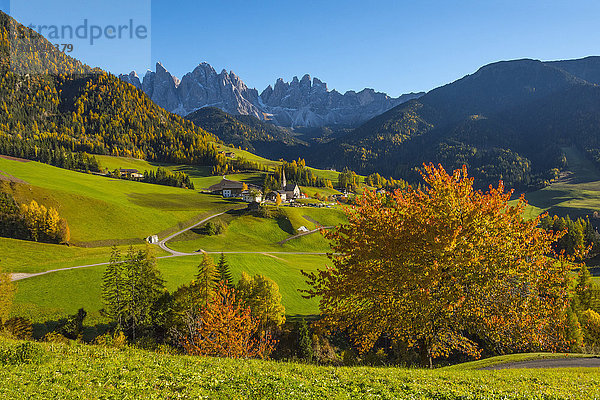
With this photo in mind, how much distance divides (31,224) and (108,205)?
27.1 m

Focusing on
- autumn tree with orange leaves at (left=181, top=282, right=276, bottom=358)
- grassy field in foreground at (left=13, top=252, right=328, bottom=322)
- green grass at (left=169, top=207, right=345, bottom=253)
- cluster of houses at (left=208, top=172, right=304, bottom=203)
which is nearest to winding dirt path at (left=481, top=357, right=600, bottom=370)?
autumn tree with orange leaves at (left=181, top=282, right=276, bottom=358)

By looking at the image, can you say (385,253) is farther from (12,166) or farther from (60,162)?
(60,162)

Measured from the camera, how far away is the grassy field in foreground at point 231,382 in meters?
11.1

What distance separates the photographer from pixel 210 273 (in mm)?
49438

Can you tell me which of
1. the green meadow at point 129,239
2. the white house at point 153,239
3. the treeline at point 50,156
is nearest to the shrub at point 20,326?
the green meadow at point 129,239

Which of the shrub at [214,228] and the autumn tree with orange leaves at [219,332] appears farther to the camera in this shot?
the shrub at [214,228]

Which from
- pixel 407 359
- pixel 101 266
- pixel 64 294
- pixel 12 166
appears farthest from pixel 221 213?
pixel 407 359

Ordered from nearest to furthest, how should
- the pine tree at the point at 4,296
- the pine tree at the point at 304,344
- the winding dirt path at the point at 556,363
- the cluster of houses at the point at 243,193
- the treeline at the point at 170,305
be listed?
the winding dirt path at the point at 556,363 < the pine tree at the point at 4,296 < the treeline at the point at 170,305 < the pine tree at the point at 304,344 < the cluster of houses at the point at 243,193

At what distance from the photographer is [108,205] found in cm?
10869

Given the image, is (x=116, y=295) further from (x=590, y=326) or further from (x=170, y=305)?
(x=590, y=326)

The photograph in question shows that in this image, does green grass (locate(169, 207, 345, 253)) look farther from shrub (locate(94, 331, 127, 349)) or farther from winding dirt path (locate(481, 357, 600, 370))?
winding dirt path (locate(481, 357, 600, 370))

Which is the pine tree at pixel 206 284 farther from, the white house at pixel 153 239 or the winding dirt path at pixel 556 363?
the white house at pixel 153 239

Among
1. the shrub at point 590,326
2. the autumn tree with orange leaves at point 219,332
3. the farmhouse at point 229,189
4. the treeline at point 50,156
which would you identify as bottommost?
the shrub at point 590,326

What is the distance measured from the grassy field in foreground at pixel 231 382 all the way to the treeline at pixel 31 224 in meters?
85.5
